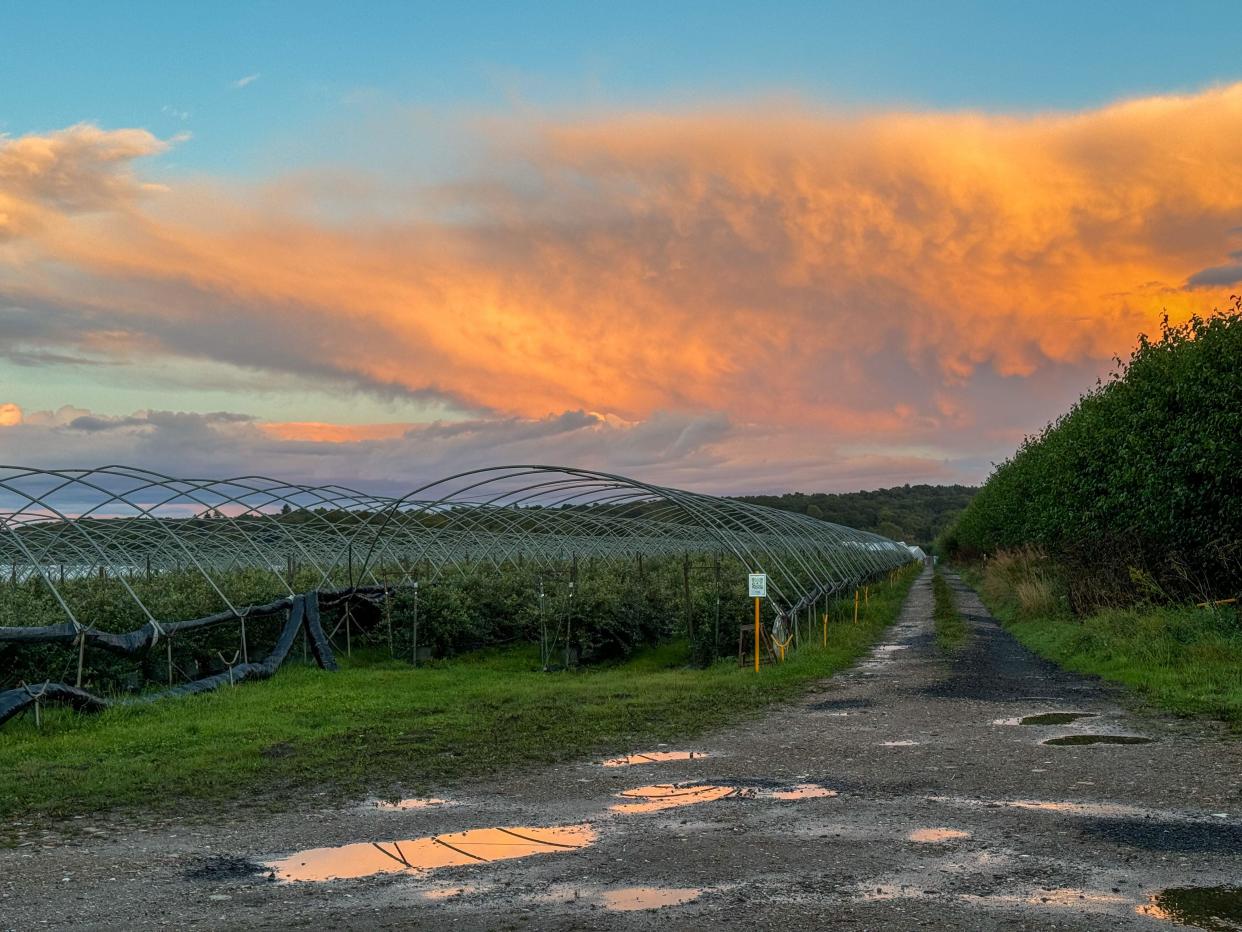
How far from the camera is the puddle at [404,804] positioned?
8961 millimetres

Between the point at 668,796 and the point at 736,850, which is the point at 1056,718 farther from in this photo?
the point at 736,850

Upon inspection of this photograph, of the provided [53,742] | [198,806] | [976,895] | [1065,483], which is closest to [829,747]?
[976,895]

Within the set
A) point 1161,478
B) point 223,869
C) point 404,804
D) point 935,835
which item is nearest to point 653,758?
point 404,804

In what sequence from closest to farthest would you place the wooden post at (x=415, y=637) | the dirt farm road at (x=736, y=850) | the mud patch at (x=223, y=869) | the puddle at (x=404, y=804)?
1. the dirt farm road at (x=736, y=850)
2. the mud patch at (x=223, y=869)
3. the puddle at (x=404, y=804)
4. the wooden post at (x=415, y=637)

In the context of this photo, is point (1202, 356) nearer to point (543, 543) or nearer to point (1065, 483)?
point (1065, 483)

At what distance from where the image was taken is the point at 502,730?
42.3ft

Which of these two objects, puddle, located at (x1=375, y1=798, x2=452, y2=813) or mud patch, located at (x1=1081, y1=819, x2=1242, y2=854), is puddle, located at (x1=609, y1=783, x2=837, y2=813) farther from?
mud patch, located at (x1=1081, y1=819, x2=1242, y2=854)

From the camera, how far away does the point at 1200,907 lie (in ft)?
20.1

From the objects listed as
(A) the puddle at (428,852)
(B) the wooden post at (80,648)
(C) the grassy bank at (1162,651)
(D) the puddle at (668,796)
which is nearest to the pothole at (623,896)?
(A) the puddle at (428,852)

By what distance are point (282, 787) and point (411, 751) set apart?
184 centimetres

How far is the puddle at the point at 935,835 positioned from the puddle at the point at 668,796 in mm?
1793

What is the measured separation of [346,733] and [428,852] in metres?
5.63

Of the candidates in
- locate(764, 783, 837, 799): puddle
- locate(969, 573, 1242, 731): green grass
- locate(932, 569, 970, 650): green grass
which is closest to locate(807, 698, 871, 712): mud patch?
locate(969, 573, 1242, 731): green grass

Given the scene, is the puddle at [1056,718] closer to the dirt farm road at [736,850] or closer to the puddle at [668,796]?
the dirt farm road at [736,850]
